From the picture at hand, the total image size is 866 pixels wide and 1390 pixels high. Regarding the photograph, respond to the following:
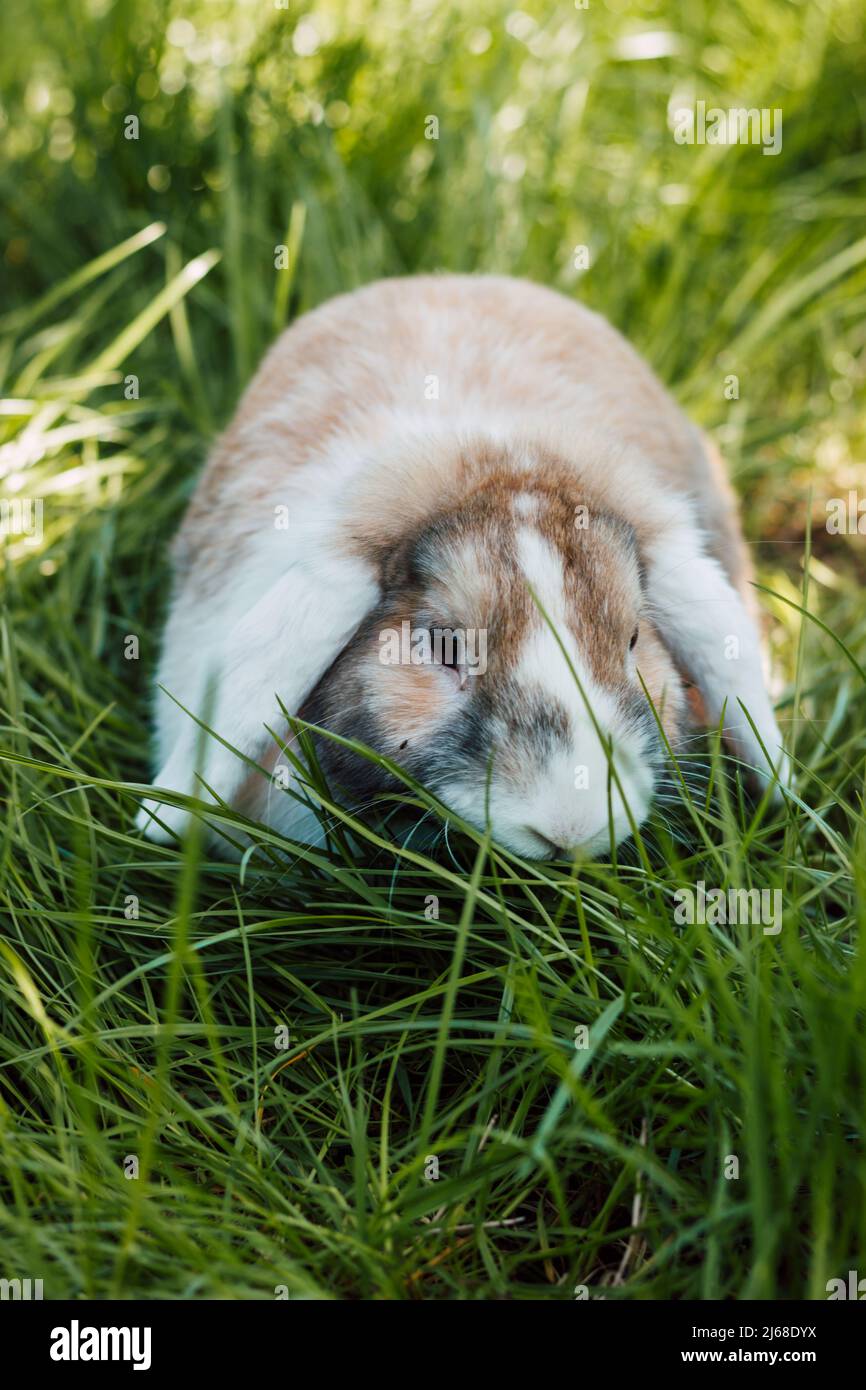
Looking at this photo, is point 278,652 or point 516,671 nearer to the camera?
point 516,671

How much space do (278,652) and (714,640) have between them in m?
1.00

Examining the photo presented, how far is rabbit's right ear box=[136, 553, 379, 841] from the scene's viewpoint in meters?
2.75

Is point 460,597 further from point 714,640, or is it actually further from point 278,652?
point 714,640

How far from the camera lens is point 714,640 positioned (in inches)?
118

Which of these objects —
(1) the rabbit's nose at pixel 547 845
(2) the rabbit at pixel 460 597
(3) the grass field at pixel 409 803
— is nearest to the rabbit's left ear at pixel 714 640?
(2) the rabbit at pixel 460 597

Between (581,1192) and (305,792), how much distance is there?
3.22 ft

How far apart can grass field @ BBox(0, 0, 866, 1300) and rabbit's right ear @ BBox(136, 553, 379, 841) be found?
0.21m

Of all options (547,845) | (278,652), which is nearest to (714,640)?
(547,845)

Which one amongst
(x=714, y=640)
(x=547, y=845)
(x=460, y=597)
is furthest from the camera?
(x=714, y=640)

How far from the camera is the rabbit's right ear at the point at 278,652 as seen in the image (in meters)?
2.75

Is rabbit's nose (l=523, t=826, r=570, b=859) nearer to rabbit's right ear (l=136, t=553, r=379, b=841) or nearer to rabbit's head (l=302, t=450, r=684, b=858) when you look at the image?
rabbit's head (l=302, t=450, r=684, b=858)

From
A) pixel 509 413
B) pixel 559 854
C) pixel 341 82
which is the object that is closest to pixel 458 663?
pixel 559 854

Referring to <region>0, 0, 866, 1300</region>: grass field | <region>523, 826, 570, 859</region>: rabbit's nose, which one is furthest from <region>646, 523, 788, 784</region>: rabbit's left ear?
<region>523, 826, 570, 859</region>: rabbit's nose

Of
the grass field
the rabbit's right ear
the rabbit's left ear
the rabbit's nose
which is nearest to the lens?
the grass field
